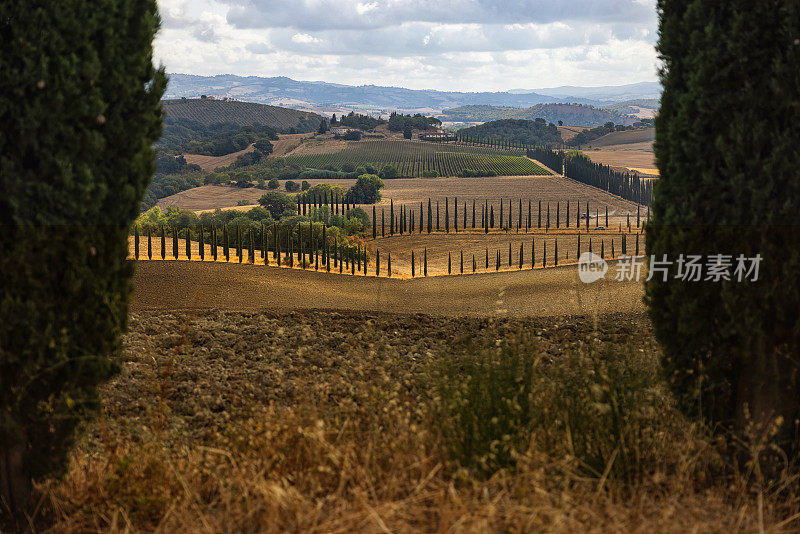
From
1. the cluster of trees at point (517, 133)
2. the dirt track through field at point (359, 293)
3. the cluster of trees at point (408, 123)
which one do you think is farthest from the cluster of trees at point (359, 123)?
the dirt track through field at point (359, 293)

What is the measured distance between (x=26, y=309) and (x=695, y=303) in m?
3.82

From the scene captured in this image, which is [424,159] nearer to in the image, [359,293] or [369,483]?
[359,293]

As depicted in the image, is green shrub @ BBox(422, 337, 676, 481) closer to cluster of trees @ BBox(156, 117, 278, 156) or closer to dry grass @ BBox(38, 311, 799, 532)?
dry grass @ BBox(38, 311, 799, 532)

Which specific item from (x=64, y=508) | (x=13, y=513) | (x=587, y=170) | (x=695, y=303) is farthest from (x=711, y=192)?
(x=587, y=170)

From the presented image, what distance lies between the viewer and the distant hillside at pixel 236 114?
16650cm

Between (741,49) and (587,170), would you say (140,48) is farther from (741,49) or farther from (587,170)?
(587,170)

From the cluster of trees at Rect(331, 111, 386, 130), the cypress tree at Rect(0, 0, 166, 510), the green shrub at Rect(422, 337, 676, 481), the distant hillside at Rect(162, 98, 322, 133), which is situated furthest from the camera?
the distant hillside at Rect(162, 98, 322, 133)

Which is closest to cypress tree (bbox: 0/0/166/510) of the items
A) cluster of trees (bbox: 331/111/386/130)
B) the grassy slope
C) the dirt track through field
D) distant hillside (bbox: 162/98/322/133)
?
the dirt track through field

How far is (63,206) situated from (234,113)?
179280 millimetres
